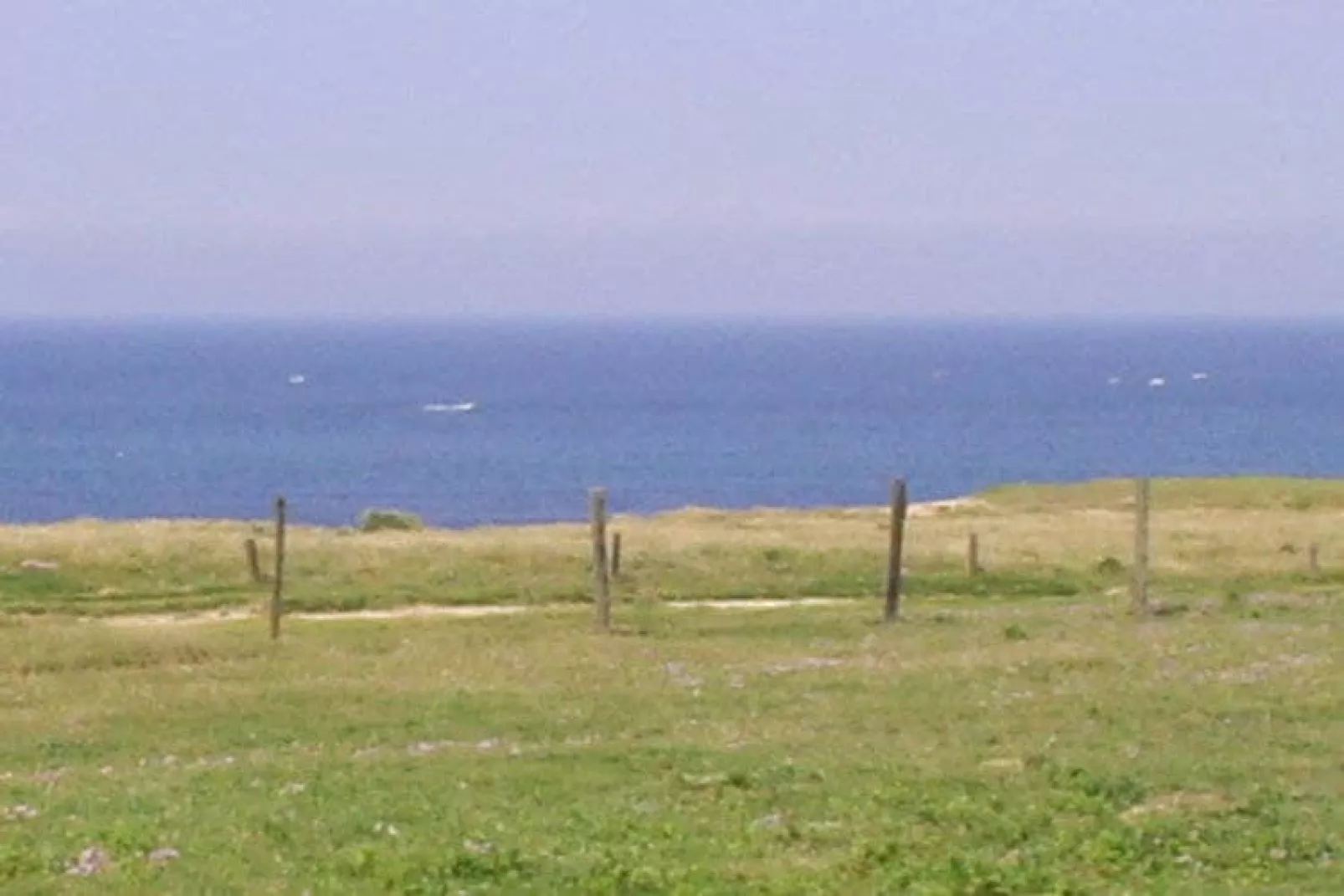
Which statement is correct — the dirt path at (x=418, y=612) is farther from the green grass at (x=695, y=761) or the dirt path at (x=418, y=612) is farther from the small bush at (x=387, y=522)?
the small bush at (x=387, y=522)

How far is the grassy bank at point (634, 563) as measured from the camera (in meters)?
47.2

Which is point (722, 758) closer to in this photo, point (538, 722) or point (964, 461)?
point (538, 722)

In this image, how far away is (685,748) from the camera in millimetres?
20594

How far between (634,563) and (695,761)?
106ft

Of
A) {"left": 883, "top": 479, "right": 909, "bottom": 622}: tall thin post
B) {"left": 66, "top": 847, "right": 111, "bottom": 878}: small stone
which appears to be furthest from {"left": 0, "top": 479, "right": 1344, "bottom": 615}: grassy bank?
{"left": 66, "top": 847, "right": 111, "bottom": 878}: small stone

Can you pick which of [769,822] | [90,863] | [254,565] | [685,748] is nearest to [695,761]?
[685,748]

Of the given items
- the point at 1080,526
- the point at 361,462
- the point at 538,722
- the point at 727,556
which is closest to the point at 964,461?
the point at 361,462

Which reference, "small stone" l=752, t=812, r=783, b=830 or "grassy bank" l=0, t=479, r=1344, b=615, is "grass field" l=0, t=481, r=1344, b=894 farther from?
"grassy bank" l=0, t=479, r=1344, b=615

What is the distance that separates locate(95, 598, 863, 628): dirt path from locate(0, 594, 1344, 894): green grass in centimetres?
780

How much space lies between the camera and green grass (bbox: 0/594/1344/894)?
48.2ft

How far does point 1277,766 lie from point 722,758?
463cm

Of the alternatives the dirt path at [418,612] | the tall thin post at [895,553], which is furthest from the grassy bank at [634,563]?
the tall thin post at [895,553]

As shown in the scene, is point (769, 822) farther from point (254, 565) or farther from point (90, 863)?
point (254, 565)

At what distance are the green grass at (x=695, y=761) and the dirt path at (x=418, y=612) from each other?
25.6 ft
